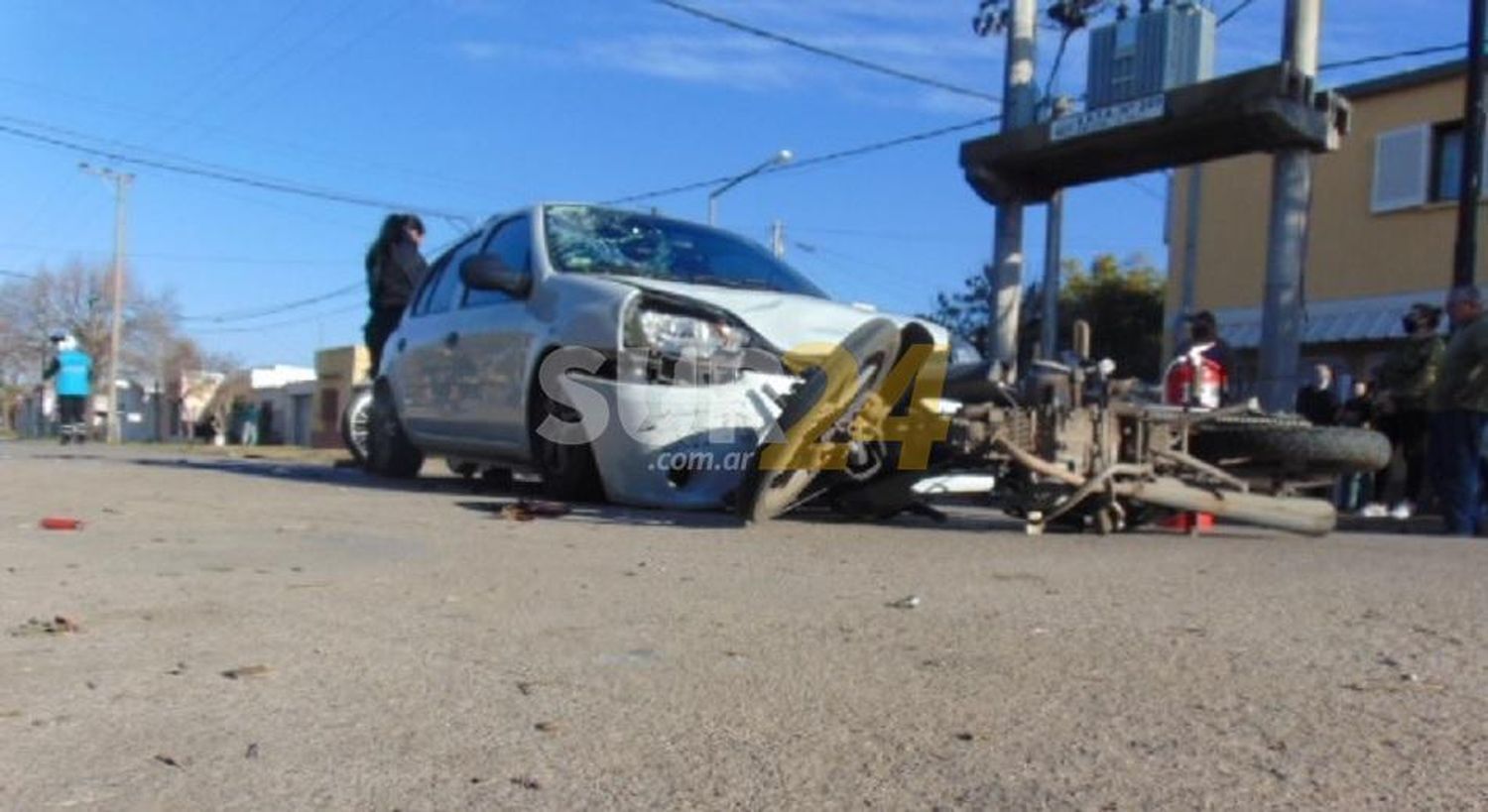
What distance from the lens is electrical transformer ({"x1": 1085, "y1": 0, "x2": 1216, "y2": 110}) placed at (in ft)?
35.6

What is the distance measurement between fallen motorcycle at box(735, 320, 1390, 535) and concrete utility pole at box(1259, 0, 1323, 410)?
15.2 ft

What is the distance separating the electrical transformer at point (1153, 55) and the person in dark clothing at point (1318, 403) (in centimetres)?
309

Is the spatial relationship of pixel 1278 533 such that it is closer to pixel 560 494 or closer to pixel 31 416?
pixel 560 494

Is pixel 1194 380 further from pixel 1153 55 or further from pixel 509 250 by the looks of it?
pixel 1153 55

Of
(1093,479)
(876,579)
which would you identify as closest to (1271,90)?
(1093,479)

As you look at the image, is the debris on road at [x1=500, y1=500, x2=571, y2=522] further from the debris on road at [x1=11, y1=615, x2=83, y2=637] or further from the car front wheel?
the debris on road at [x1=11, y1=615, x2=83, y2=637]

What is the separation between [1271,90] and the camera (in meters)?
9.74

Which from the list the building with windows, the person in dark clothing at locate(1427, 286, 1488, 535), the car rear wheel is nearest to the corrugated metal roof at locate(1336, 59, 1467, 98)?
the building with windows

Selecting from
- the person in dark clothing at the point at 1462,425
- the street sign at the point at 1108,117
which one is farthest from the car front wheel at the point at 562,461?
the street sign at the point at 1108,117

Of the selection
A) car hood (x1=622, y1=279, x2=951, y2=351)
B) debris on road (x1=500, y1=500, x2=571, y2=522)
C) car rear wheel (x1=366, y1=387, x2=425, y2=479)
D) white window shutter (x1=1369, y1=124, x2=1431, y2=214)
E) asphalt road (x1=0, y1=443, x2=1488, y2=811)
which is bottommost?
asphalt road (x1=0, y1=443, x2=1488, y2=811)

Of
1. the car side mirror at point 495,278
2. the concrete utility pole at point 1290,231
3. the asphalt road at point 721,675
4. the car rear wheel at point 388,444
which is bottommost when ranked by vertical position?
the asphalt road at point 721,675

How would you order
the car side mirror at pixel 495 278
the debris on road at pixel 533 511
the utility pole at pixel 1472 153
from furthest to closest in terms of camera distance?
1. the utility pole at pixel 1472 153
2. the car side mirror at pixel 495 278
3. the debris on road at pixel 533 511

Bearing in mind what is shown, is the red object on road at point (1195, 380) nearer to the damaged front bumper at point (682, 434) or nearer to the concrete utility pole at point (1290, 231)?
the damaged front bumper at point (682, 434)

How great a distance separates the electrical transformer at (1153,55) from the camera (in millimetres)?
A: 10859
